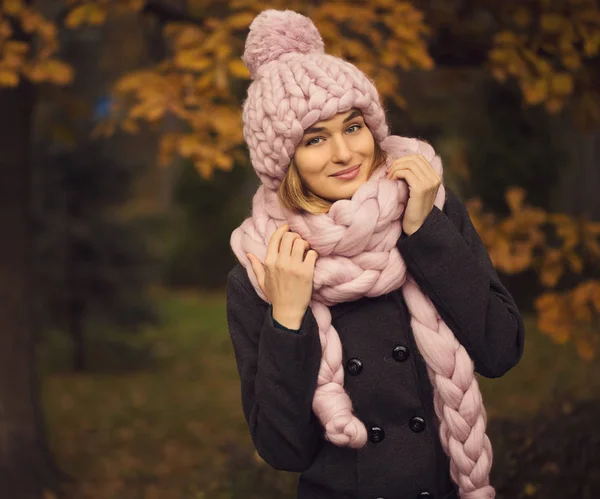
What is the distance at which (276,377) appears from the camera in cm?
229

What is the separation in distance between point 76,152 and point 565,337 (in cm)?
628

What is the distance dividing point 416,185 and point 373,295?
0.32 m

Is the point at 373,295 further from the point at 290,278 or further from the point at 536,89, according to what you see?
the point at 536,89

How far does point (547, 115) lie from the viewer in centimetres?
1105

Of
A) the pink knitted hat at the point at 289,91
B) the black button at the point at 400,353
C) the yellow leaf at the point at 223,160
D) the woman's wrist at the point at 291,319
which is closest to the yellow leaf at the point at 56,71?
the yellow leaf at the point at 223,160

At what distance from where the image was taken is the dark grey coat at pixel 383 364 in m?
2.29

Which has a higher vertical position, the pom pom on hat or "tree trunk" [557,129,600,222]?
the pom pom on hat

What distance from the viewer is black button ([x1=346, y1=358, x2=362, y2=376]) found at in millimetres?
2371

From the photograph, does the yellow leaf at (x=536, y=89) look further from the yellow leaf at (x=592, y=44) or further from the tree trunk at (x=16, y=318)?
the tree trunk at (x=16, y=318)

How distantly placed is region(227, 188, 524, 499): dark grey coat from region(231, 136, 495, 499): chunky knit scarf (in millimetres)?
40

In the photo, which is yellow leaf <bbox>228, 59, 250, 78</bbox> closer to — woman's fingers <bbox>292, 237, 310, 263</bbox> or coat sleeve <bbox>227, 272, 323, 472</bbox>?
coat sleeve <bbox>227, 272, 323, 472</bbox>

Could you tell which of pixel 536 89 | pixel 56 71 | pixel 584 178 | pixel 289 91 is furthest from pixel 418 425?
pixel 584 178

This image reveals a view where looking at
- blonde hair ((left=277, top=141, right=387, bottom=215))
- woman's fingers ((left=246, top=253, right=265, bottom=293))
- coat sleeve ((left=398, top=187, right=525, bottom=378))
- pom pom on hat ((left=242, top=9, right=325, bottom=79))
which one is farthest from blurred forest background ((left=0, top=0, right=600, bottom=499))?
coat sleeve ((left=398, top=187, right=525, bottom=378))

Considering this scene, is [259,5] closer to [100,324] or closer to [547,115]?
[100,324]
